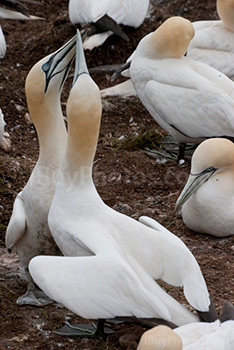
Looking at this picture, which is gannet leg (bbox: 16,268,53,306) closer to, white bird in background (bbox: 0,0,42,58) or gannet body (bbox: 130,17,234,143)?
gannet body (bbox: 130,17,234,143)

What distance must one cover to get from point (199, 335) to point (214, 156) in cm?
212

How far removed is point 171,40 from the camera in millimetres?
7449

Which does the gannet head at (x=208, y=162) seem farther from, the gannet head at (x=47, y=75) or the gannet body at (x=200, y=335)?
the gannet body at (x=200, y=335)

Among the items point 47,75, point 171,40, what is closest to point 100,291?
point 47,75

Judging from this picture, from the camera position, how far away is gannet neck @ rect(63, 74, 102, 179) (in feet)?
14.9

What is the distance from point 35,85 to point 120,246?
1.27 meters

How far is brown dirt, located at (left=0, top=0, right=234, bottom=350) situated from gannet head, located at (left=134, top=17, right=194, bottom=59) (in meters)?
0.94

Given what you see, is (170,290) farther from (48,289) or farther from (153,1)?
(153,1)

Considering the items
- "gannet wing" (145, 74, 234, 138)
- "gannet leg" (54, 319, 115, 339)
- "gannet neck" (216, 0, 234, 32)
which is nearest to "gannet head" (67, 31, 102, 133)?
"gannet leg" (54, 319, 115, 339)

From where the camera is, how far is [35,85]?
518 centimetres

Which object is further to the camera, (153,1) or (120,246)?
(153,1)

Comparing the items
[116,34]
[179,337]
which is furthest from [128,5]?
[179,337]

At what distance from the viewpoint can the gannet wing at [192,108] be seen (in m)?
7.15

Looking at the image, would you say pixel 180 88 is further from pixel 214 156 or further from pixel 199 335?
pixel 199 335
